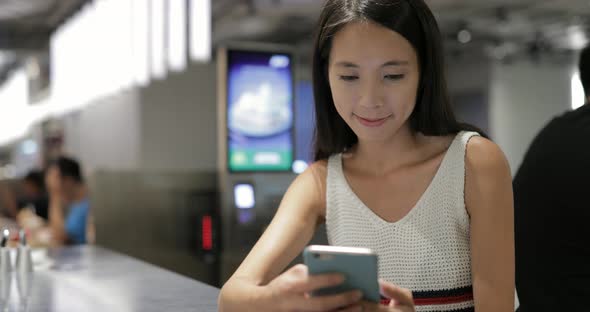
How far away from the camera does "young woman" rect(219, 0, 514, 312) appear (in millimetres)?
1153

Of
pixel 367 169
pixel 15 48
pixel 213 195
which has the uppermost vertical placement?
pixel 15 48

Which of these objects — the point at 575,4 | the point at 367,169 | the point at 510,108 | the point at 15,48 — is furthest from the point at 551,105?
the point at 367,169

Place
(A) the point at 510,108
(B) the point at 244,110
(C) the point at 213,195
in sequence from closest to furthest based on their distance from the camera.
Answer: (B) the point at 244,110 < (C) the point at 213,195 < (A) the point at 510,108

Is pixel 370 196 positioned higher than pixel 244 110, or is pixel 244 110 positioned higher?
pixel 244 110

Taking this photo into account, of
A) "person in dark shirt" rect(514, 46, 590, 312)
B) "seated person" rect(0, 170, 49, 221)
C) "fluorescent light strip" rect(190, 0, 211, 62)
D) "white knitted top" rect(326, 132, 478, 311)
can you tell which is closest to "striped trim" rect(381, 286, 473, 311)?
"white knitted top" rect(326, 132, 478, 311)

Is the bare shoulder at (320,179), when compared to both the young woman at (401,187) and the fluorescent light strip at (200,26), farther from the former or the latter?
the fluorescent light strip at (200,26)

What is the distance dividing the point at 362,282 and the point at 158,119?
5.36 metres

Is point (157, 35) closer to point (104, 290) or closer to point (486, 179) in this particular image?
point (104, 290)

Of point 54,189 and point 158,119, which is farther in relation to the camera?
point 158,119

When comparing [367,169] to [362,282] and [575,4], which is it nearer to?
[362,282]

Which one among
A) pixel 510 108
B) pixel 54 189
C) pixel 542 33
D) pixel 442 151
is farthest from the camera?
pixel 510 108

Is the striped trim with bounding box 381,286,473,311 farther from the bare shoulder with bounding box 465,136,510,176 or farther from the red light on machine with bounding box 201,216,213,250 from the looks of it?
the red light on machine with bounding box 201,216,213,250

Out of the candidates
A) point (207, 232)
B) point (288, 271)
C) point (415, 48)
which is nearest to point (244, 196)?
point (207, 232)

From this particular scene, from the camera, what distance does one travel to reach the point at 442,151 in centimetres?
128
